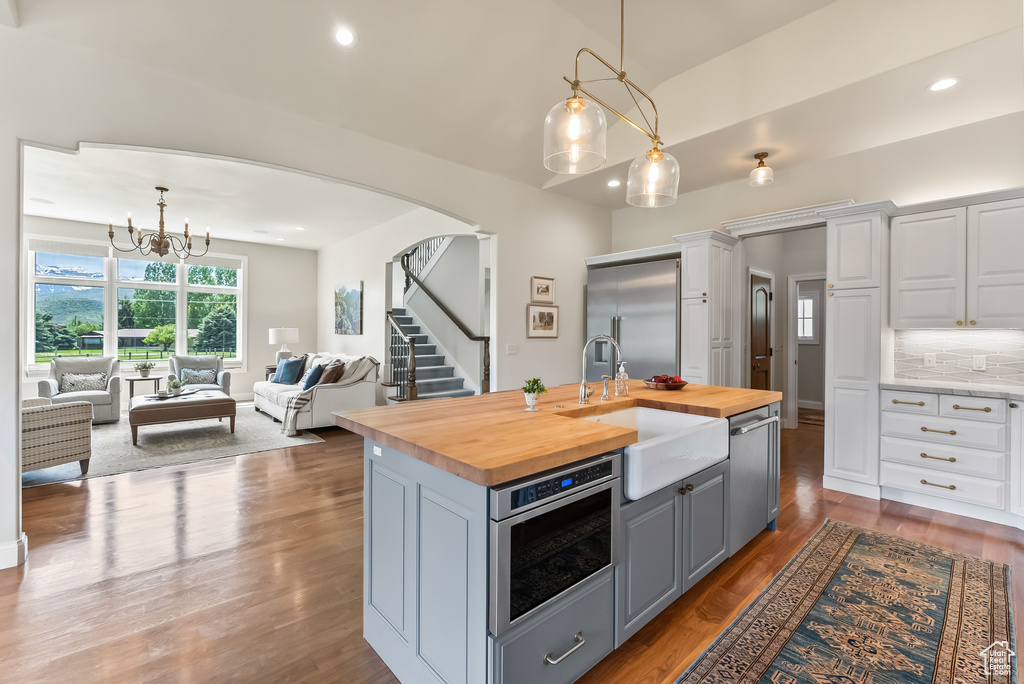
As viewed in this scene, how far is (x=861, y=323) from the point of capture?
3.54m

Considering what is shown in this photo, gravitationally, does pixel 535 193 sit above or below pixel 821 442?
above

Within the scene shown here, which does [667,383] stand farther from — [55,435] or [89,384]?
[89,384]

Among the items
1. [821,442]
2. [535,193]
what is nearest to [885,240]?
[821,442]

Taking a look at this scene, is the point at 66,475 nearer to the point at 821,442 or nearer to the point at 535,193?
the point at 535,193

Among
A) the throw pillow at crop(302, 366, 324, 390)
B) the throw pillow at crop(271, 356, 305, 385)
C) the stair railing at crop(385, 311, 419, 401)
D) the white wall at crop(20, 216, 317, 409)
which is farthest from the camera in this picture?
the white wall at crop(20, 216, 317, 409)

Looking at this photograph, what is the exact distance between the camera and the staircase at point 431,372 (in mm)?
5871

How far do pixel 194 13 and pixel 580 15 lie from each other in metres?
2.40

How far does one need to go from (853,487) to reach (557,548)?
11.4ft

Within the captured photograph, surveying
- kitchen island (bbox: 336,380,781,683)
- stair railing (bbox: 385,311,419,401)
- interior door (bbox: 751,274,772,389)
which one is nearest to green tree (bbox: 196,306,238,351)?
stair railing (bbox: 385,311,419,401)

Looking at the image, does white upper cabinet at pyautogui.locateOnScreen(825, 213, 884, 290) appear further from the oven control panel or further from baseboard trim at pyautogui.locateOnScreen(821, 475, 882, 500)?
the oven control panel

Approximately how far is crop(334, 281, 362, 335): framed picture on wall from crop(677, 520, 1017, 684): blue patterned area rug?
272 inches

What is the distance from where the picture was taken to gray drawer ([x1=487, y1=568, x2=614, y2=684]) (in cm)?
128

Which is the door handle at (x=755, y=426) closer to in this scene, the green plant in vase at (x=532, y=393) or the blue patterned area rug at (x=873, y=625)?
the blue patterned area rug at (x=873, y=625)

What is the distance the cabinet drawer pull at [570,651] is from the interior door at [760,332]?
4770 millimetres
